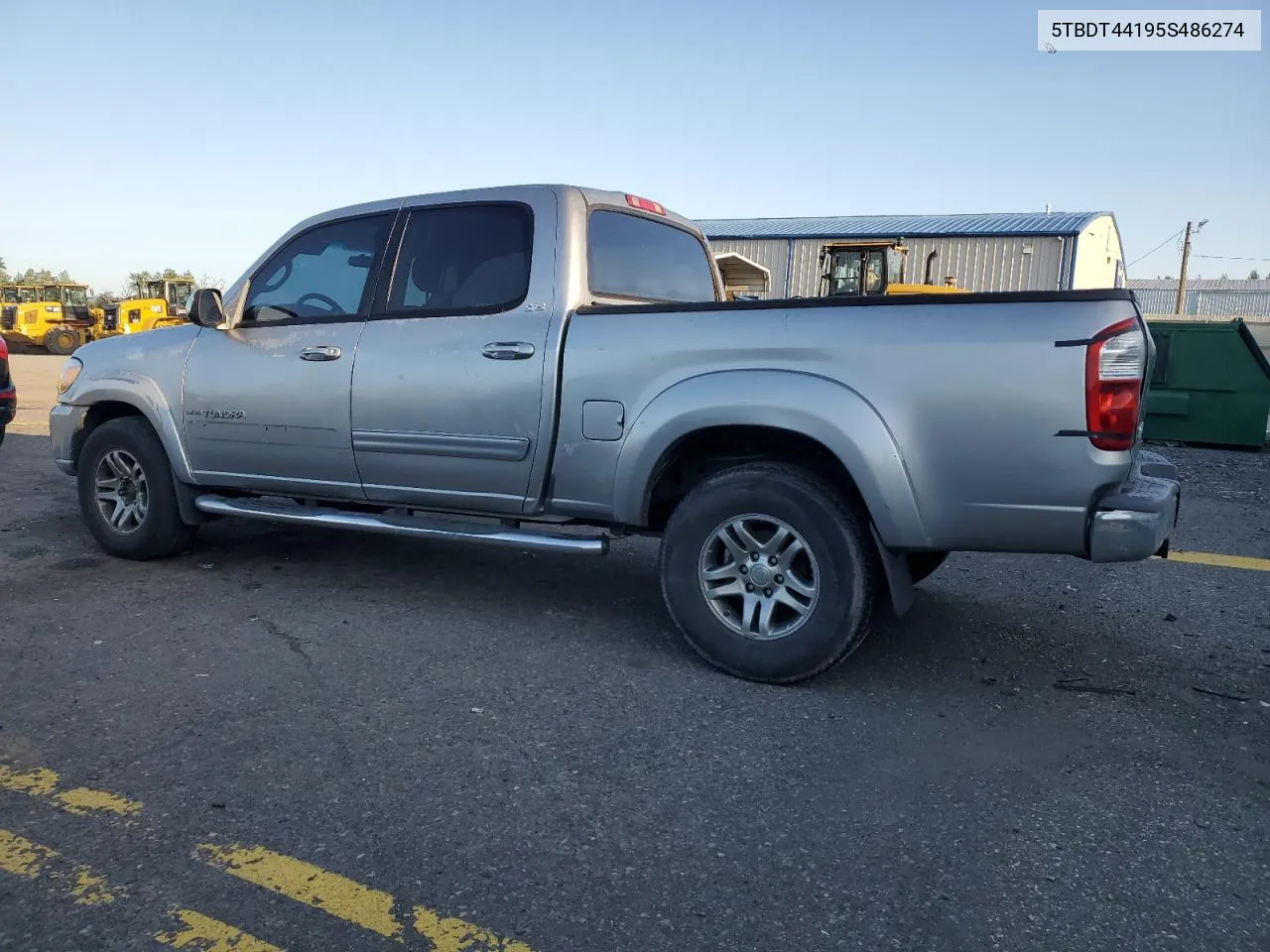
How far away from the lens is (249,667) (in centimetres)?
381

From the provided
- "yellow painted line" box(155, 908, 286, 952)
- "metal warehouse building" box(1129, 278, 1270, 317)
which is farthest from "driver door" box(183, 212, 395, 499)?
"metal warehouse building" box(1129, 278, 1270, 317)

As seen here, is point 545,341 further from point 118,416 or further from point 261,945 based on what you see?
point 118,416

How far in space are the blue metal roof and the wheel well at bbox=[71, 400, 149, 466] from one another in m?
27.0

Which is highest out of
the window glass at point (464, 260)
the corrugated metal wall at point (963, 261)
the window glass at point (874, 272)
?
the corrugated metal wall at point (963, 261)

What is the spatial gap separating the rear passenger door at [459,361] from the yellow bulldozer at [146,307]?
83.2 feet

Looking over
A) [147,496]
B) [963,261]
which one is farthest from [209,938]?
[963,261]

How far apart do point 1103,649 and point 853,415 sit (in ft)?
6.13

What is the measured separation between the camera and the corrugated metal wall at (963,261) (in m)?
32.1

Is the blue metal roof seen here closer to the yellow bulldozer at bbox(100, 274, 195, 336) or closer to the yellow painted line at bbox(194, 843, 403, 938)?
the yellow bulldozer at bbox(100, 274, 195, 336)

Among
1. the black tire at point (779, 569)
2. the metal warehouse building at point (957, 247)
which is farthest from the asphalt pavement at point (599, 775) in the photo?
the metal warehouse building at point (957, 247)

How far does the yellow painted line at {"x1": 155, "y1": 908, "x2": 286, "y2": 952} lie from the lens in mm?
2121

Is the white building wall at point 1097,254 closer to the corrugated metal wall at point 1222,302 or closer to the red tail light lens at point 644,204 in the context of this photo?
the corrugated metal wall at point 1222,302

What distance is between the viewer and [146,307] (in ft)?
94.5

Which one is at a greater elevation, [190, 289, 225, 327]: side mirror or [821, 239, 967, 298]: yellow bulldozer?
[821, 239, 967, 298]: yellow bulldozer
